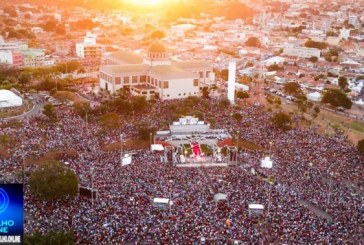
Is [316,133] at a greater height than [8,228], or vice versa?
[8,228]

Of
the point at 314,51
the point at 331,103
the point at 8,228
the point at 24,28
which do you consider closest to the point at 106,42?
the point at 24,28

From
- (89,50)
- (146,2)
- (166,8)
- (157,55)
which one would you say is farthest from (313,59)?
(146,2)

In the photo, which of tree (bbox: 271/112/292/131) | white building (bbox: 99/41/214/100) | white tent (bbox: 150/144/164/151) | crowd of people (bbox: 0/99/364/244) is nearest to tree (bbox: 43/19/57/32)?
white building (bbox: 99/41/214/100)

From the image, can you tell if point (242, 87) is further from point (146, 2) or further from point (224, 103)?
point (146, 2)

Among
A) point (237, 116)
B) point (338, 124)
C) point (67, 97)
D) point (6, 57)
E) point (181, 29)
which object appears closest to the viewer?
point (237, 116)

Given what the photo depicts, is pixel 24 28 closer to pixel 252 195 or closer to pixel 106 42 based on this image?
pixel 106 42

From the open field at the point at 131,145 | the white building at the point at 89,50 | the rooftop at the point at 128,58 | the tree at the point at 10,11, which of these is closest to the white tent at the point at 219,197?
the open field at the point at 131,145
